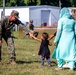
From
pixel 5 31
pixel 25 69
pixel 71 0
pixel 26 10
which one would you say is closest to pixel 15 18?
pixel 5 31

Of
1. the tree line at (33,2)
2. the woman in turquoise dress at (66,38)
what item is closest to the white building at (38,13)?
the tree line at (33,2)

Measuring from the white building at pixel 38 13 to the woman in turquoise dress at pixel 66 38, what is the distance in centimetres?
3651

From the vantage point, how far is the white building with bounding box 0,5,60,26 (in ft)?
158

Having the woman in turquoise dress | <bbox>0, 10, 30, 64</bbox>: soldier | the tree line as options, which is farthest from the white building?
the woman in turquoise dress

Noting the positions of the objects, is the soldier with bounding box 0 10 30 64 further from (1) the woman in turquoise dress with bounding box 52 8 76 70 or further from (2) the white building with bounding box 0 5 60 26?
(2) the white building with bounding box 0 5 60 26

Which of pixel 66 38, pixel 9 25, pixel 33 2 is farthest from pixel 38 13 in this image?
pixel 66 38

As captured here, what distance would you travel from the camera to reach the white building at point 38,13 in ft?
158

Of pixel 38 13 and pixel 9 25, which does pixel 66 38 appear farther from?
pixel 38 13

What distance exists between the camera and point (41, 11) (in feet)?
173

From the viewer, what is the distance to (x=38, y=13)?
5141 centimetres

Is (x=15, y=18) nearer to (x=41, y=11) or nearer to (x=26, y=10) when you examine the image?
(x=26, y=10)

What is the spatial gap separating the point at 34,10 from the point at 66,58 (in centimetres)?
3879

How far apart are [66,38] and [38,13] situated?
133 ft

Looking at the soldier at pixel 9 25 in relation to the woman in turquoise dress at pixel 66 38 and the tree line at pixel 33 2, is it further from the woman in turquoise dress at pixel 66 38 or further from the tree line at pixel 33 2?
the tree line at pixel 33 2
